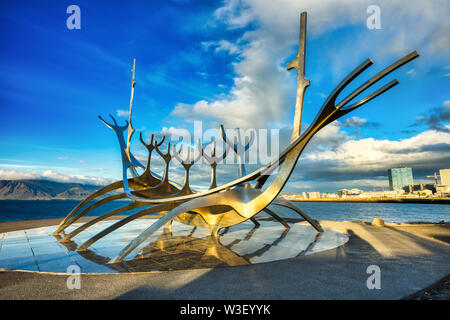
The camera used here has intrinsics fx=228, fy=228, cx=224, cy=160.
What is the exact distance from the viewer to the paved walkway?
451cm

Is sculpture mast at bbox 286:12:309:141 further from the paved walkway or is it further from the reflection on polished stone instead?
the reflection on polished stone

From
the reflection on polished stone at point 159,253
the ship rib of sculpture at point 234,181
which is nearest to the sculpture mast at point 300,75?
the ship rib of sculpture at point 234,181

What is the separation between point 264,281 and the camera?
5246 millimetres

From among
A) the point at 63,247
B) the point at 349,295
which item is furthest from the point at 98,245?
the point at 349,295

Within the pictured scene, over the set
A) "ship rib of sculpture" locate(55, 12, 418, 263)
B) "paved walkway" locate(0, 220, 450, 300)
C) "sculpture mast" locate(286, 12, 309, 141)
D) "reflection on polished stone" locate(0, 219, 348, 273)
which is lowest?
"reflection on polished stone" locate(0, 219, 348, 273)

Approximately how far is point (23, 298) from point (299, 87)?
8586 mm

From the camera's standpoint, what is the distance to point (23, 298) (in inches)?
176

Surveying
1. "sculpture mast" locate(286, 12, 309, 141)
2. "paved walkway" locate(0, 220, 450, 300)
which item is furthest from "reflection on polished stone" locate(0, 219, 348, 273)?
"sculpture mast" locate(286, 12, 309, 141)

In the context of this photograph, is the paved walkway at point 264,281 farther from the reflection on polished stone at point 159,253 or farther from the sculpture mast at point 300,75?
the sculpture mast at point 300,75

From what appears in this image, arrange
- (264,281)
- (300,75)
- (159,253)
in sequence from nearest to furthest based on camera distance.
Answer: (264,281)
(300,75)
(159,253)

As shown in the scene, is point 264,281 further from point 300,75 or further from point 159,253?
point 300,75

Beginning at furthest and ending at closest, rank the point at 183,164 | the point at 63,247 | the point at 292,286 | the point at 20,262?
the point at 183,164 < the point at 63,247 < the point at 20,262 < the point at 292,286

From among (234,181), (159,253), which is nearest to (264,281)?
(234,181)
